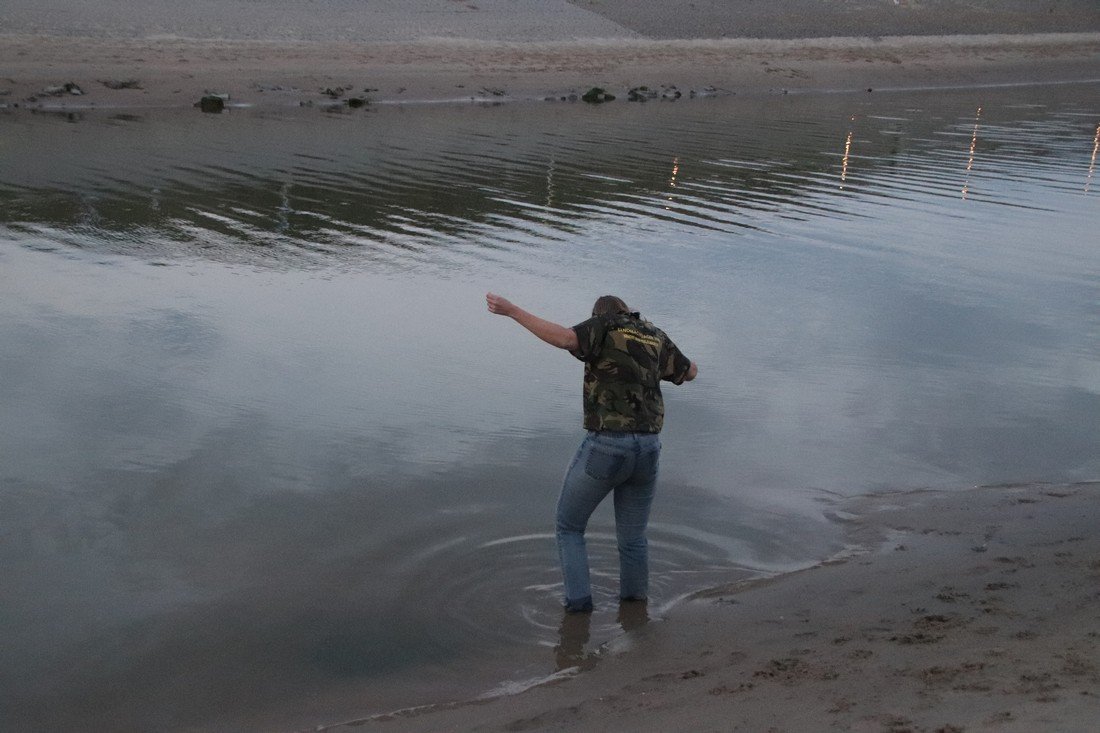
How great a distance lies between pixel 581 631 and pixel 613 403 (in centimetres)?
131

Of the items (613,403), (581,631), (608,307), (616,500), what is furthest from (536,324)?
(581,631)

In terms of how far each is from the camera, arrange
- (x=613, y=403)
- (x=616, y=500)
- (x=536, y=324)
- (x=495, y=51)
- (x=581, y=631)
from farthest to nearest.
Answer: (x=495, y=51) < (x=616, y=500) < (x=581, y=631) < (x=613, y=403) < (x=536, y=324)

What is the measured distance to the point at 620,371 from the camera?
661 cm

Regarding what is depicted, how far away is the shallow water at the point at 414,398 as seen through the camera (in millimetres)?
6762

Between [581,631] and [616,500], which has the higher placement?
[616,500]

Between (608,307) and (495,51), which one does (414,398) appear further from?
(495,51)

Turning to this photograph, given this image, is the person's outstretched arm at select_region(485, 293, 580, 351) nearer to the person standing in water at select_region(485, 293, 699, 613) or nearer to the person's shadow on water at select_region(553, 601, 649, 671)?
the person standing in water at select_region(485, 293, 699, 613)

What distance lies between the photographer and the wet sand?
5008mm

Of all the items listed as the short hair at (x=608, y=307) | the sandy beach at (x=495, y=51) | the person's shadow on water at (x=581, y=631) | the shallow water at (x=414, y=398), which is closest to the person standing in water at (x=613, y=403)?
the short hair at (x=608, y=307)

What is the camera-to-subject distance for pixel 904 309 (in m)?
15.3

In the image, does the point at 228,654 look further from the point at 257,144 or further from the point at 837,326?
the point at 257,144

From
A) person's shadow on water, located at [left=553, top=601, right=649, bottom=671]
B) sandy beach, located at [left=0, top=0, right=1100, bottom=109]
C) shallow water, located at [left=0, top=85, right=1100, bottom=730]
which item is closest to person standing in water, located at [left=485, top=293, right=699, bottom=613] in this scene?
person's shadow on water, located at [left=553, top=601, right=649, bottom=671]

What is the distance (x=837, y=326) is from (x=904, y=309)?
58.4 inches

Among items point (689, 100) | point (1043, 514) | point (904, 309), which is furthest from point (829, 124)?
point (1043, 514)
